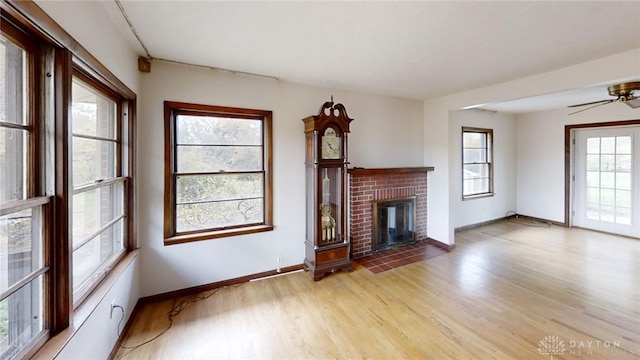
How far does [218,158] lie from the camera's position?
2906 millimetres

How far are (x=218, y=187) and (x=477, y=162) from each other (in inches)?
197

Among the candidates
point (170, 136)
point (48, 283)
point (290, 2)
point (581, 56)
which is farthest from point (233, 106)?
point (581, 56)

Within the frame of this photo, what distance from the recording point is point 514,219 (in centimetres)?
574

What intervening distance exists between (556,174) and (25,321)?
24.3 feet

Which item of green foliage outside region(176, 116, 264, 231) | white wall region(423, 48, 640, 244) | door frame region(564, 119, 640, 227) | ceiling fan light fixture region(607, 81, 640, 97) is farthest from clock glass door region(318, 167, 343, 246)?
door frame region(564, 119, 640, 227)

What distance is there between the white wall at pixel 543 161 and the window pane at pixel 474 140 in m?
1.15

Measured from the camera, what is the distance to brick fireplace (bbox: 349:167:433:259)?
12.0 ft

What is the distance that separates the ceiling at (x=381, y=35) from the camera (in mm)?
1691

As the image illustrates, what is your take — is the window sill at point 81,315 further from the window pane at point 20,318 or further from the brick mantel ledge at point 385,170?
the brick mantel ledge at point 385,170

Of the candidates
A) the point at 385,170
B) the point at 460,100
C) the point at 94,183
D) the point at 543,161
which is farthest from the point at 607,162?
the point at 94,183

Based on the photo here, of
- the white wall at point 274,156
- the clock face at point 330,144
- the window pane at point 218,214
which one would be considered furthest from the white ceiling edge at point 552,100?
the window pane at point 218,214

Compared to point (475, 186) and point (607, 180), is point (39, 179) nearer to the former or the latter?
point (475, 186)

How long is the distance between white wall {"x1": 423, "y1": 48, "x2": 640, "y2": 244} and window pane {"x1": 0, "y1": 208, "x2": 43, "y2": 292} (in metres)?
4.31

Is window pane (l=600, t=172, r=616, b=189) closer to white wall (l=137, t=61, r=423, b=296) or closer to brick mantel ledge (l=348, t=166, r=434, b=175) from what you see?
brick mantel ledge (l=348, t=166, r=434, b=175)
